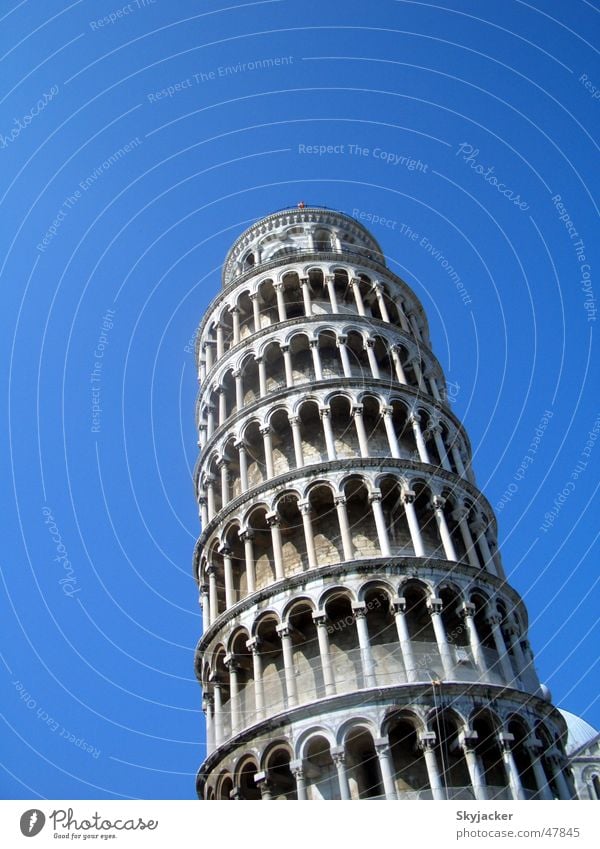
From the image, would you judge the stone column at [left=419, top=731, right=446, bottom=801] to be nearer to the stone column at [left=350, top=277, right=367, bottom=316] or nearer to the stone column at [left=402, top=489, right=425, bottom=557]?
the stone column at [left=402, top=489, right=425, bottom=557]

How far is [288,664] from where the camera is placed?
2375cm

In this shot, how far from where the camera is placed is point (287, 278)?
3538 centimetres

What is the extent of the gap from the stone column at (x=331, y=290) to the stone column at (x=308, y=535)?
9.87 metres

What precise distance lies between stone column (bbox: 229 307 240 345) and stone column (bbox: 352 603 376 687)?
14.3 meters

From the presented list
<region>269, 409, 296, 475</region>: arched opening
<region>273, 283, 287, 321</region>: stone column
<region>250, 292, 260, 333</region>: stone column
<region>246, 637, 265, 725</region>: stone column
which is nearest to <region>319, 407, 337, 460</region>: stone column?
<region>269, 409, 296, 475</region>: arched opening

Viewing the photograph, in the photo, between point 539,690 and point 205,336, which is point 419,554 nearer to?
point 539,690

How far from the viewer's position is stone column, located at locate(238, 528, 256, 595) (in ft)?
87.9

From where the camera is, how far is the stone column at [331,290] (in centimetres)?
3353

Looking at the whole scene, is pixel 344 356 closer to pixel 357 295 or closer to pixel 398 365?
pixel 398 365

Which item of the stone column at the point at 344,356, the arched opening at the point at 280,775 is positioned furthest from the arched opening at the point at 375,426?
the arched opening at the point at 280,775

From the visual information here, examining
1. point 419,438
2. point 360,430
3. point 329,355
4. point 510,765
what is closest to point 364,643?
point 510,765
